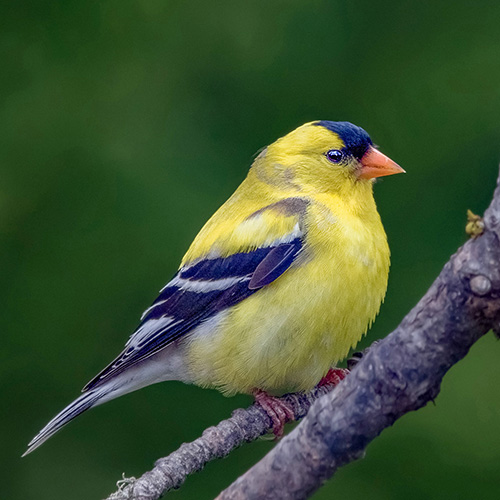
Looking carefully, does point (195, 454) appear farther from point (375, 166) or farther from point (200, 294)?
point (375, 166)

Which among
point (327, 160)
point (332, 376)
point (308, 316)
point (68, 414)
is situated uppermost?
point (327, 160)

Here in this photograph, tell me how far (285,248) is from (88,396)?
84 cm

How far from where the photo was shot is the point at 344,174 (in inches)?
102

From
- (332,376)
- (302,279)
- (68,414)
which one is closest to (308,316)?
(302,279)

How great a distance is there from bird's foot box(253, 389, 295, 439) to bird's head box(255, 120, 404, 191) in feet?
2.46

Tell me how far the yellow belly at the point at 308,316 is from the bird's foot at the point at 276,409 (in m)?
0.05

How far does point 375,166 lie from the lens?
2.56m

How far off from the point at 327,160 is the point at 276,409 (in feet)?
2.94

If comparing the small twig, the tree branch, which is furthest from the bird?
the tree branch

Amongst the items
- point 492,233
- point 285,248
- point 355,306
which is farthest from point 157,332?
point 492,233

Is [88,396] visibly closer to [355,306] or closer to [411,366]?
[355,306]

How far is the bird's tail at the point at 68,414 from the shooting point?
7.88 feet

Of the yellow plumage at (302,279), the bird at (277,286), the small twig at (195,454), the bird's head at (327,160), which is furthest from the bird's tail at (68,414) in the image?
the bird's head at (327,160)

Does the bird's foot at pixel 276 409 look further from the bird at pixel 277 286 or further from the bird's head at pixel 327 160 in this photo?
the bird's head at pixel 327 160
